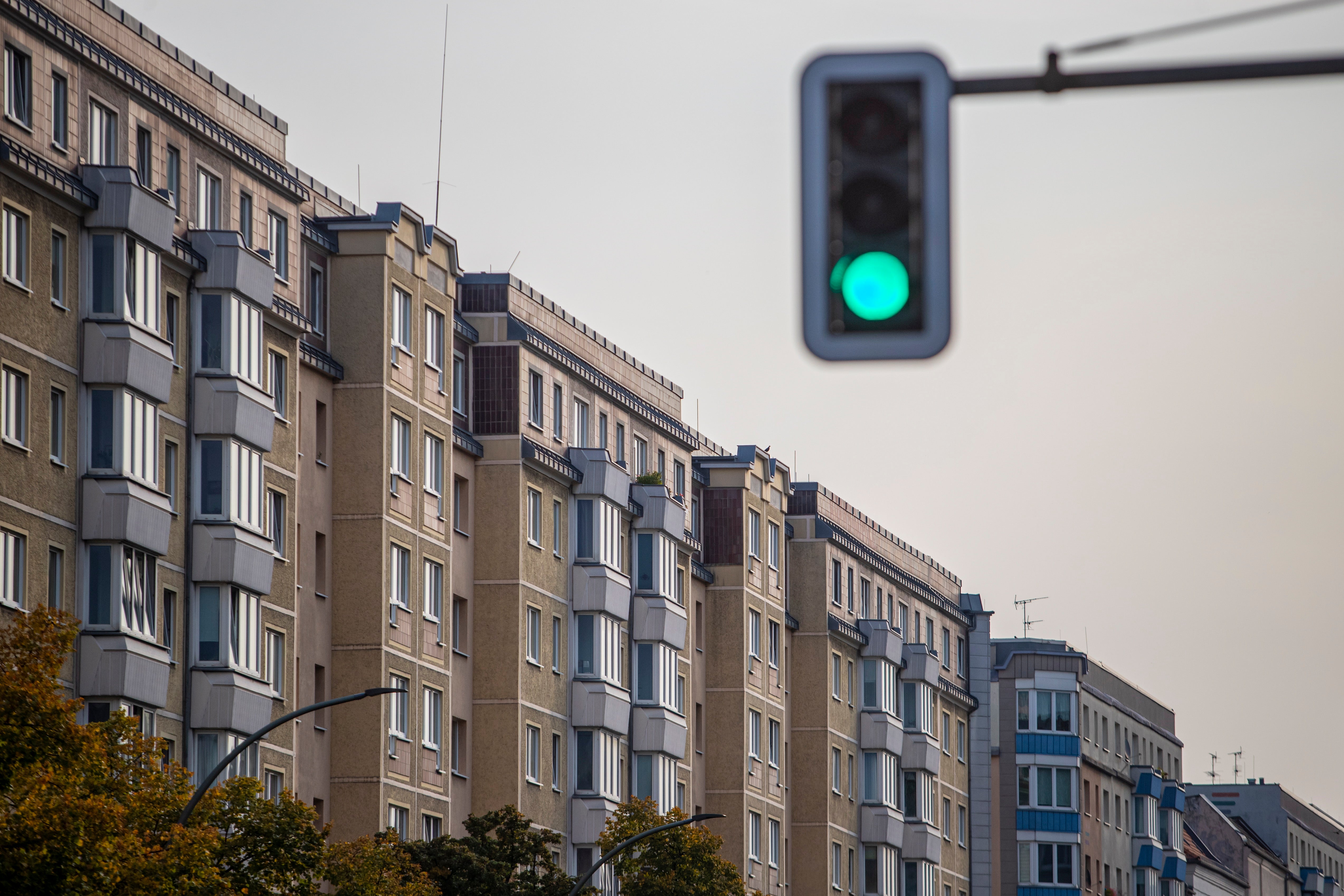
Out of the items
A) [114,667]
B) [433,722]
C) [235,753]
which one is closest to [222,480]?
[114,667]

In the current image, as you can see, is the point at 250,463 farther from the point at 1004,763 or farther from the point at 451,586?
the point at 1004,763

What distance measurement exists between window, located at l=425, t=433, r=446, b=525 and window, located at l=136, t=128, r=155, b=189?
12.9 metres

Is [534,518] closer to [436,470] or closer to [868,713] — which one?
[436,470]

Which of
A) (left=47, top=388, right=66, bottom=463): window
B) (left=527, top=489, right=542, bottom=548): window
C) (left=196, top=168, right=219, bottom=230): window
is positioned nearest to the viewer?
(left=47, top=388, right=66, bottom=463): window

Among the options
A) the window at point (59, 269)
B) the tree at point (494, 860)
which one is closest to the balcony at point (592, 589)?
the tree at point (494, 860)

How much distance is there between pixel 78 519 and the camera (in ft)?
147

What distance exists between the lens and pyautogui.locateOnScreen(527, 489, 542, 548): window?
64625 mm

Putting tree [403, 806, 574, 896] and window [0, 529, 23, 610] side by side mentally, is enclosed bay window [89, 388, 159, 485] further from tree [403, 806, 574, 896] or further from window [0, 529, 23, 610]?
tree [403, 806, 574, 896]

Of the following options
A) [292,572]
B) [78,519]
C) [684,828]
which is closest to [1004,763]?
[684,828]

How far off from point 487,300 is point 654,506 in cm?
981

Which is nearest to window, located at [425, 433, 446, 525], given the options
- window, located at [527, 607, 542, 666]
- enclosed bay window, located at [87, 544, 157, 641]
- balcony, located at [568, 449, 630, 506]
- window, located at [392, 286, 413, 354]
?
window, located at [392, 286, 413, 354]

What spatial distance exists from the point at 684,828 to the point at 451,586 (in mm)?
8299

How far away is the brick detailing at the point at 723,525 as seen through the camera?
8250cm

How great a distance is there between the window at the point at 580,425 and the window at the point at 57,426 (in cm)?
2542
